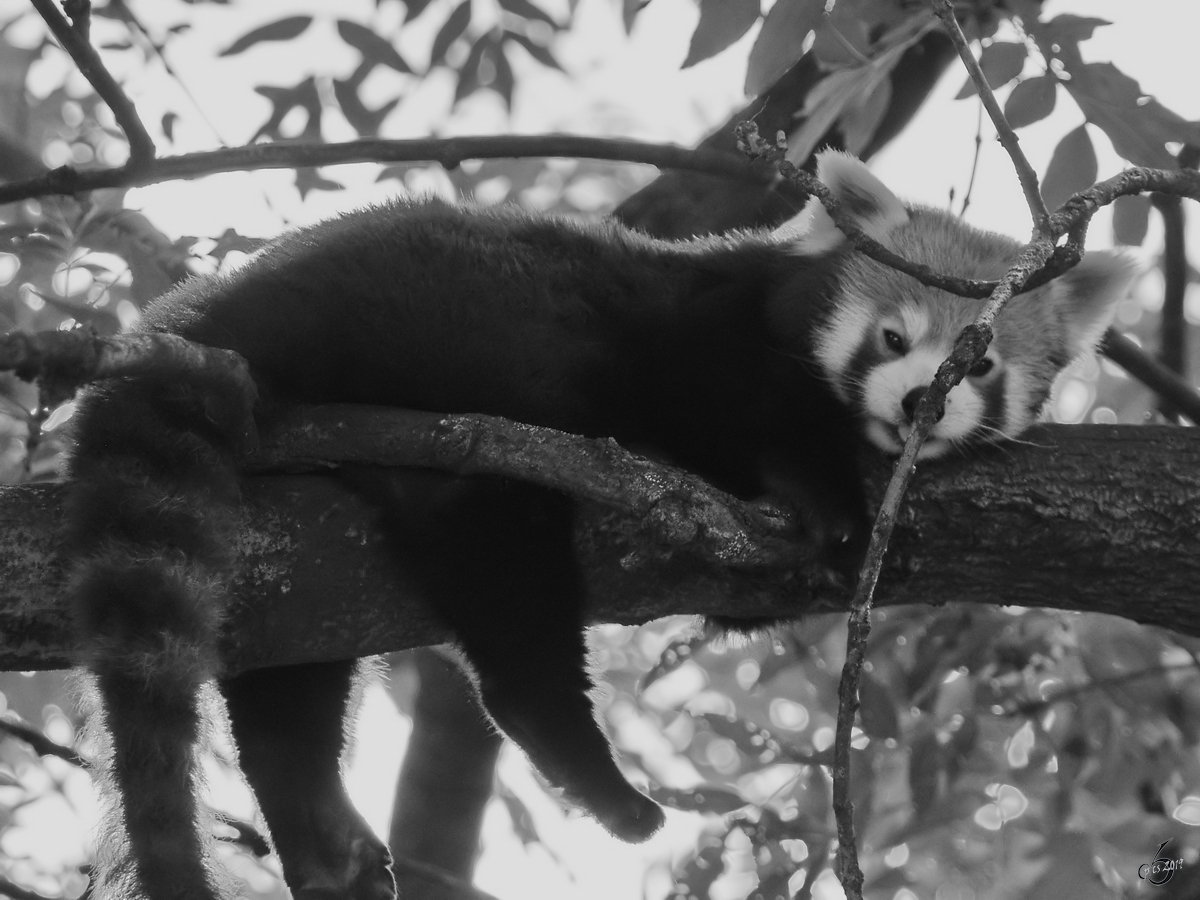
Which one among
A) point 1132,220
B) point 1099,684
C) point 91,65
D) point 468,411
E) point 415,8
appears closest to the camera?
point 91,65

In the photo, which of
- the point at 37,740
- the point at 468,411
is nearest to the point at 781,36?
the point at 468,411

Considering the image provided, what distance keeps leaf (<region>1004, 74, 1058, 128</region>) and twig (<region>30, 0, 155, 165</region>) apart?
8.40 ft

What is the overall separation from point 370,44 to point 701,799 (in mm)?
3047

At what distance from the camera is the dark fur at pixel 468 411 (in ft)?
9.10

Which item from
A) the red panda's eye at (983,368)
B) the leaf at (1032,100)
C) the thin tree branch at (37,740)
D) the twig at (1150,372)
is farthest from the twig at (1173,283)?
the thin tree branch at (37,740)

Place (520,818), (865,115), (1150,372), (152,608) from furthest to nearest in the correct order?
(520,818) < (1150,372) < (865,115) < (152,608)

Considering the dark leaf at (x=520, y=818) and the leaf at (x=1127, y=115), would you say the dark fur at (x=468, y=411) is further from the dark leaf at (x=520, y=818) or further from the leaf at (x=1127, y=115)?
the dark leaf at (x=520, y=818)

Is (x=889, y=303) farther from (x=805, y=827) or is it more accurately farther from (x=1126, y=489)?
(x=805, y=827)

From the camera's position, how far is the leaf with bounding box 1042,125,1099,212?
11.7 ft

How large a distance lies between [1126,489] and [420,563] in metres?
1.92

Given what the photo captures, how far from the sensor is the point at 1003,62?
11.7 ft

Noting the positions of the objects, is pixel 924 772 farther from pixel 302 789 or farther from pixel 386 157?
pixel 386 157

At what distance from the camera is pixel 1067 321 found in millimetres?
4266

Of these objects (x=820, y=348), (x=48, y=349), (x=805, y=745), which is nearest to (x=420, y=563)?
(x=48, y=349)
